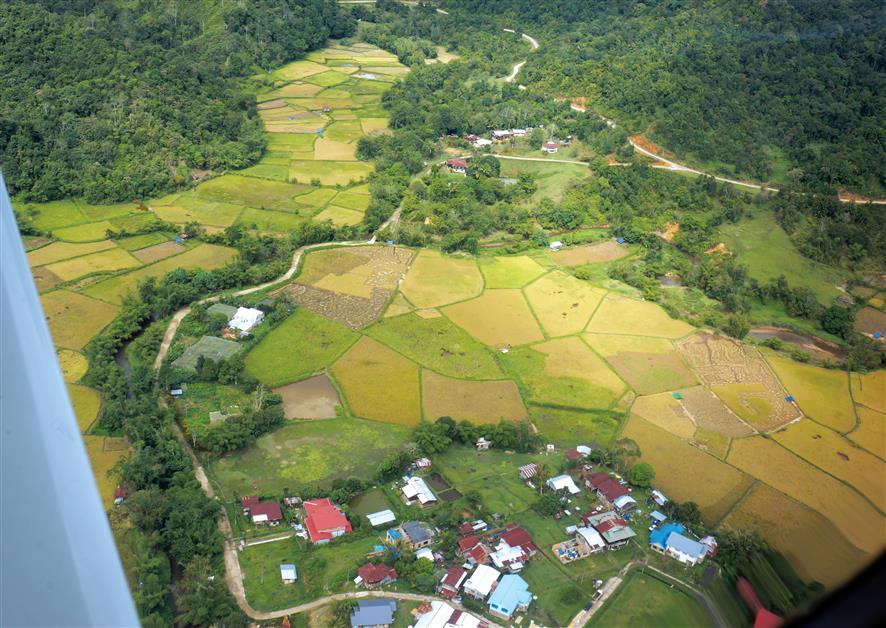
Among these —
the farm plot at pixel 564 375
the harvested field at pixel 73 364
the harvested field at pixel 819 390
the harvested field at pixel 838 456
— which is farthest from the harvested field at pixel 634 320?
the harvested field at pixel 73 364

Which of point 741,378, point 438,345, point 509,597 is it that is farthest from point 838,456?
point 438,345

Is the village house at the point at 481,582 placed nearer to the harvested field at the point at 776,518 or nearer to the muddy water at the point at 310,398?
the harvested field at the point at 776,518

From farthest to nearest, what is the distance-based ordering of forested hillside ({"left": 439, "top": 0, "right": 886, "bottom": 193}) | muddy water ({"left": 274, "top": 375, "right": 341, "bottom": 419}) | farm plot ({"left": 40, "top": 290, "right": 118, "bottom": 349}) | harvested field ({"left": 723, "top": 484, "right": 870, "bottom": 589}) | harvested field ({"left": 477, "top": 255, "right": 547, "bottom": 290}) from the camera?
forested hillside ({"left": 439, "top": 0, "right": 886, "bottom": 193}) < harvested field ({"left": 477, "top": 255, "right": 547, "bottom": 290}) < farm plot ({"left": 40, "top": 290, "right": 118, "bottom": 349}) < muddy water ({"left": 274, "top": 375, "right": 341, "bottom": 419}) < harvested field ({"left": 723, "top": 484, "right": 870, "bottom": 589})

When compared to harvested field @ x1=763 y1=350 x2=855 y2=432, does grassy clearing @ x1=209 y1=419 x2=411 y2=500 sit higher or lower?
higher

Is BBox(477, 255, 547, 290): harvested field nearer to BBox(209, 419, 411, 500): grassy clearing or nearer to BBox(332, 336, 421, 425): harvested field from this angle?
BBox(332, 336, 421, 425): harvested field

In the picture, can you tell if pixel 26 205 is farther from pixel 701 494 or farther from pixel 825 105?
pixel 825 105

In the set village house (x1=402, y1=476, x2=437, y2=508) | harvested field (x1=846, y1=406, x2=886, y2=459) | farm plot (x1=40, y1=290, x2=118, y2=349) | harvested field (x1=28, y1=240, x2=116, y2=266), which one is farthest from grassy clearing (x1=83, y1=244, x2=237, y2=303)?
harvested field (x1=846, y1=406, x2=886, y2=459)
